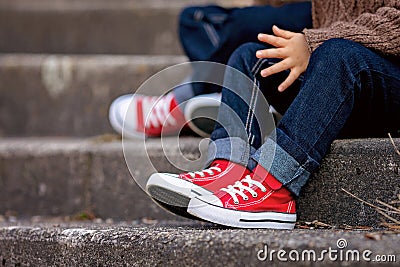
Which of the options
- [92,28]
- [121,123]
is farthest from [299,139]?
[92,28]

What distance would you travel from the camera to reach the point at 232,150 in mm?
1200

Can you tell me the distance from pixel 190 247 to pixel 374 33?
56 cm

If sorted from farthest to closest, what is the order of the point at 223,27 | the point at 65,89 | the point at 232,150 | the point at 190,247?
the point at 65,89 < the point at 223,27 < the point at 232,150 < the point at 190,247

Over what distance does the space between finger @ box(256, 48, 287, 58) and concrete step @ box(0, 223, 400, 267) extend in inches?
13.6

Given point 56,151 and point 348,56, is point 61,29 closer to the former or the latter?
point 56,151

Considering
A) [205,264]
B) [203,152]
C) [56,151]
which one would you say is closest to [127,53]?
[56,151]

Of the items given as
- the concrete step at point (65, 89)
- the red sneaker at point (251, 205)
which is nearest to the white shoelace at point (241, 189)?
the red sneaker at point (251, 205)

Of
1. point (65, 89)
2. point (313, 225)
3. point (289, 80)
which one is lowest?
point (65, 89)

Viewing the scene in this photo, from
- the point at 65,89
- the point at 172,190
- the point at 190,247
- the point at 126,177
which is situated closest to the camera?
the point at 190,247

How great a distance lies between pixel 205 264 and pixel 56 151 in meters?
0.76

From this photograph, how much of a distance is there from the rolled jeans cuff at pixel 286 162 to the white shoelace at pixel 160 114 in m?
0.55

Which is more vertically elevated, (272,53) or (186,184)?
(272,53)

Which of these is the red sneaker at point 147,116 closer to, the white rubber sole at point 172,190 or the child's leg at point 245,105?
the child's leg at point 245,105

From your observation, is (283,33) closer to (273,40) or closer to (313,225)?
(273,40)
